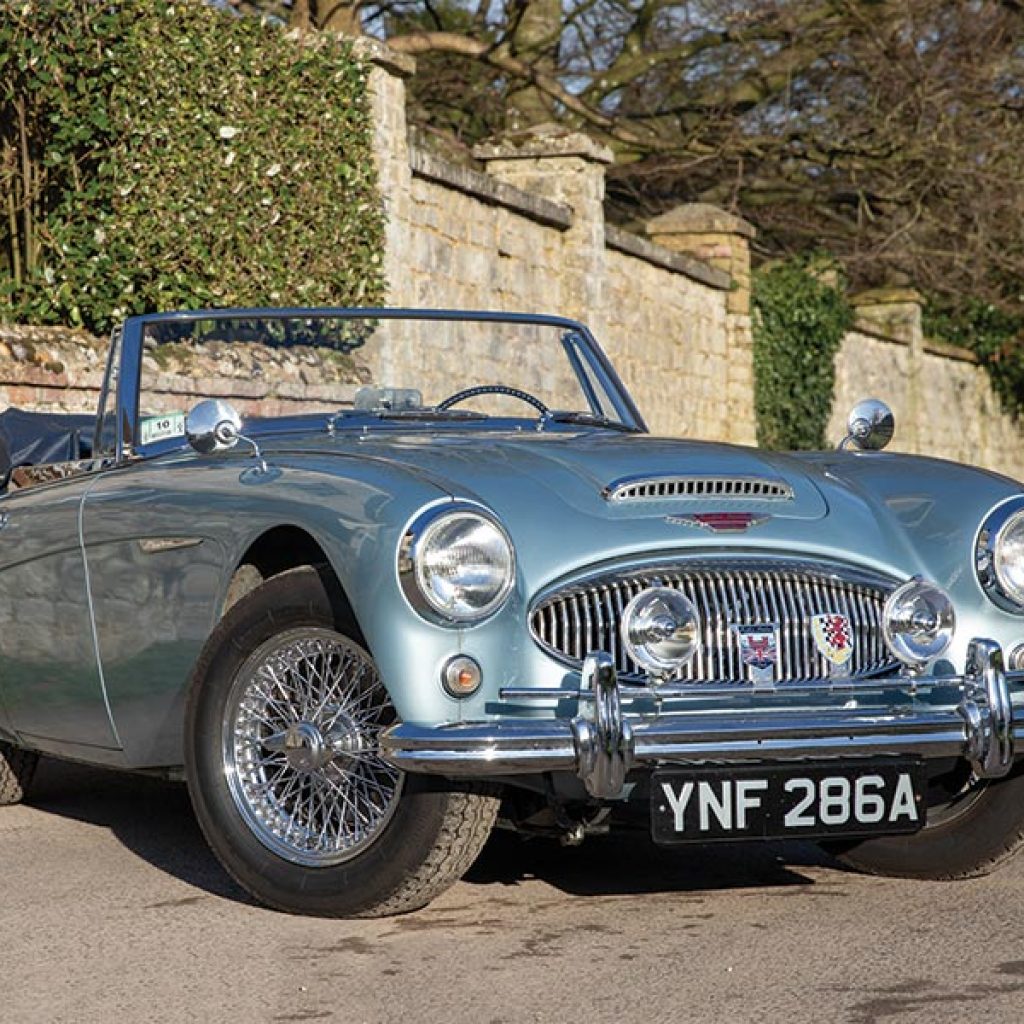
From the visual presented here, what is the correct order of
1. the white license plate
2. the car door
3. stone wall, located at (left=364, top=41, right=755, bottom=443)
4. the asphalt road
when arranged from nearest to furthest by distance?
the asphalt road < the white license plate < the car door < stone wall, located at (left=364, top=41, right=755, bottom=443)

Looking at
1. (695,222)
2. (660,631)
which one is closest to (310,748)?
(660,631)

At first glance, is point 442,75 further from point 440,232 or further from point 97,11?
point 97,11

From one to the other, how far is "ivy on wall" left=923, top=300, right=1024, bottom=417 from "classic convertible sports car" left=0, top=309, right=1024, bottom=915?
20002 mm

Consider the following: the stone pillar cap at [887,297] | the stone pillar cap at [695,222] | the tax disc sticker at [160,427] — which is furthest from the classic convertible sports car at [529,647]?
the stone pillar cap at [887,297]

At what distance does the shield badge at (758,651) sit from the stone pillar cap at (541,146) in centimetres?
1141

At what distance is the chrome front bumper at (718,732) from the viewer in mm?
3869

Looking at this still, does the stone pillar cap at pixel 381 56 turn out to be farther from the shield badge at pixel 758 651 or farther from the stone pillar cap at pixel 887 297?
the stone pillar cap at pixel 887 297

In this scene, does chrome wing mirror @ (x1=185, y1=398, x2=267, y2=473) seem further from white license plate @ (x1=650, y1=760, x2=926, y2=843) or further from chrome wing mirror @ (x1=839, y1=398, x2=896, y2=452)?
chrome wing mirror @ (x1=839, y1=398, x2=896, y2=452)

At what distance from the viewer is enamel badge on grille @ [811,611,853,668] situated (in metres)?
4.27

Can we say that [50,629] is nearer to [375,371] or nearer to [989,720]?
[375,371]

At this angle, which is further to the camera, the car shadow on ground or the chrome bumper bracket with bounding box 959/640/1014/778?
the car shadow on ground

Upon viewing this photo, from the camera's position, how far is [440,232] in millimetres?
13086

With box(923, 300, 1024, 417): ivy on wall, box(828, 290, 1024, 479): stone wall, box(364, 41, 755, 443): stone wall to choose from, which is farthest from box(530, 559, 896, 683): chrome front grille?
box(923, 300, 1024, 417): ivy on wall

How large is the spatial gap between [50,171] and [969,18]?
42.9 feet
